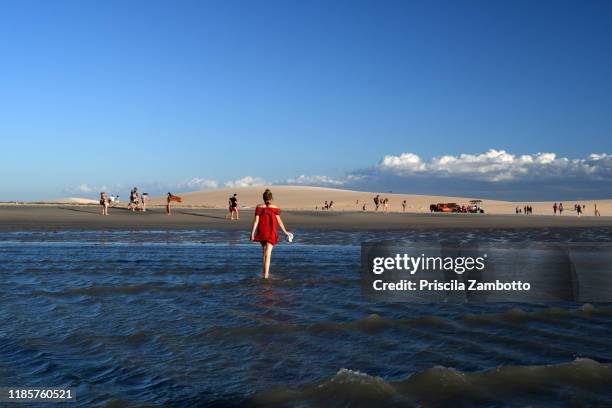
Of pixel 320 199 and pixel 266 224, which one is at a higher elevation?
pixel 320 199

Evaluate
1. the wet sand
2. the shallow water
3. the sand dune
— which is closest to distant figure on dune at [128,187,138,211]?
the wet sand

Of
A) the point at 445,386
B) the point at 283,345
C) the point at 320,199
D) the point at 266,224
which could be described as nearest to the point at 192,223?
the point at 266,224

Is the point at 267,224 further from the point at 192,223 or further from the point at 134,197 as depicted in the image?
the point at 134,197

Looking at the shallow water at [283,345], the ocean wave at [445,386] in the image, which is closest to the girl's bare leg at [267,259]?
the shallow water at [283,345]

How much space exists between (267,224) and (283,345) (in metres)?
6.58

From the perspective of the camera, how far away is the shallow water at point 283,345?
5211 mm

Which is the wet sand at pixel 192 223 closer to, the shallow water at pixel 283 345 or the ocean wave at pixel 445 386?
the shallow water at pixel 283 345

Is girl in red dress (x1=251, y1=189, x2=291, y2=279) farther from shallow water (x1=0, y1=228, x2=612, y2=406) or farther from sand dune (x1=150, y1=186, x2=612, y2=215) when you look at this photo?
sand dune (x1=150, y1=186, x2=612, y2=215)

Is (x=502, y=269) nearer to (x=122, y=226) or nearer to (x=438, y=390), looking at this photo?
(x=438, y=390)

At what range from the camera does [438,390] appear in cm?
523

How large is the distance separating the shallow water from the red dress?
108 centimetres

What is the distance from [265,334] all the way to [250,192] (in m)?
127

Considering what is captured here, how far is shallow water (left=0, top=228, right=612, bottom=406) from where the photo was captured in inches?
205

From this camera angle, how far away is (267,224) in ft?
43.4
